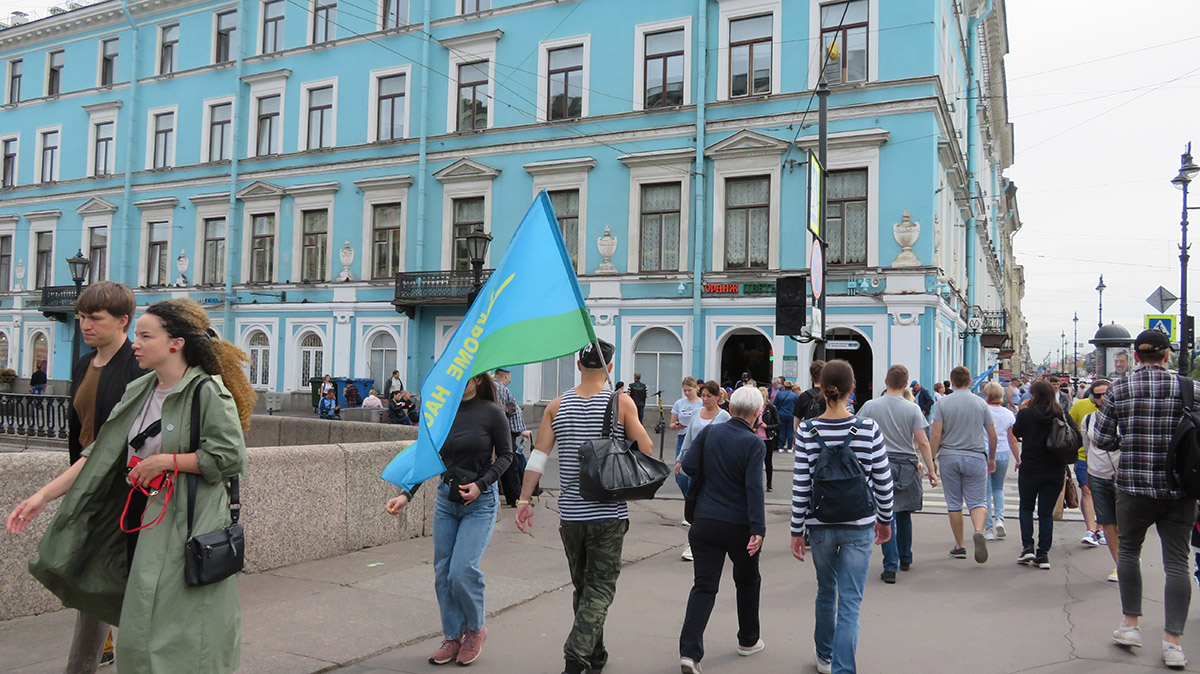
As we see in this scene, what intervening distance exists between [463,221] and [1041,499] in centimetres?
2201

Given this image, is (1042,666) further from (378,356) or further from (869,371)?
(378,356)

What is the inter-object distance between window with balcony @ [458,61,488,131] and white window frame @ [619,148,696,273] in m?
5.40

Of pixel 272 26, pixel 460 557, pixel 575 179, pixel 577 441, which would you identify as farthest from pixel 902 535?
pixel 272 26

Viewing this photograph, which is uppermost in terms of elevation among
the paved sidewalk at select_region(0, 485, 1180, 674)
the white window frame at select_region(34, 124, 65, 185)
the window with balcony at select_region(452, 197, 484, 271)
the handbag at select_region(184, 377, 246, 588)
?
the white window frame at select_region(34, 124, 65, 185)

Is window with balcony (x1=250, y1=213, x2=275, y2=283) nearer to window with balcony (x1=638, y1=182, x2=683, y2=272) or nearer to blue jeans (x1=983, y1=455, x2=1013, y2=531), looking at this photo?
window with balcony (x1=638, y1=182, x2=683, y2=272)

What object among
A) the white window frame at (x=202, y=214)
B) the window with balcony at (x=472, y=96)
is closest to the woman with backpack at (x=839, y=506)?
the window with balcony at (x=472, y=96)

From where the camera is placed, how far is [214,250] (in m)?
32.1

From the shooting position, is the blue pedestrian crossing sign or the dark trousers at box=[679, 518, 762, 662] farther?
the blue pedestrian crossing sign

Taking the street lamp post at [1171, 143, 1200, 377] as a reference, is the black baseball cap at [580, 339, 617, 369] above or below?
below

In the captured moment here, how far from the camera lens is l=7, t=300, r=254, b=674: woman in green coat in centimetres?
339

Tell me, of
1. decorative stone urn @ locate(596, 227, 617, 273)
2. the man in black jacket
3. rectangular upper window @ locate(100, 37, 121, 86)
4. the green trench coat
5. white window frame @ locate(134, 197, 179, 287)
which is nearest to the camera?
the green trench coat

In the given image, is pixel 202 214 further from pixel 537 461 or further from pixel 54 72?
pixel 537 461

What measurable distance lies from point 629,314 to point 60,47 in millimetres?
28524

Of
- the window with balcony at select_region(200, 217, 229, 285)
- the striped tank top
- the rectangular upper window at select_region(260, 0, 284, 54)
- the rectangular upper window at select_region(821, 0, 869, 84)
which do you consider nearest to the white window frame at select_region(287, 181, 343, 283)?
the window with balcony at select_region(200, 217, 229, 285)
